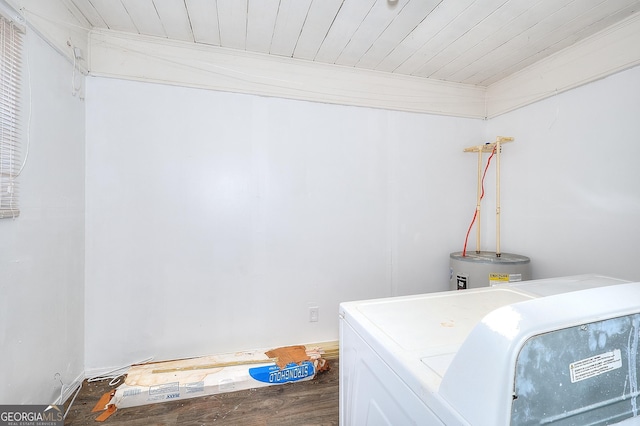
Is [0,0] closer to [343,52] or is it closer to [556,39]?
[343,52]

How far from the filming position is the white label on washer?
51 centimetres

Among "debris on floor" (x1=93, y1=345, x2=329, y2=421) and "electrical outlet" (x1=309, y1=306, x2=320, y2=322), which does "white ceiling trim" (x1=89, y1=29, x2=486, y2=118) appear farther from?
"debris on floor" (x1=93, y1=345, x2=329, y2=421)

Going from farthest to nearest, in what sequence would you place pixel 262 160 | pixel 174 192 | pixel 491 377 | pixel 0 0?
1. pixel 262 160
2. pixel 174 192
3. pixel 0 0
4. pixel 491 377

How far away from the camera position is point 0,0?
111 centimetres

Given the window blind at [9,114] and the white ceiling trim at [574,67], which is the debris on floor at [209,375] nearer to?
the window blind at [9,114]

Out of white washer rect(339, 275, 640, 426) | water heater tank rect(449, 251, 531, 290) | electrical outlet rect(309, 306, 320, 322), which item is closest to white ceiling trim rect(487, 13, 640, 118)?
water heater tank rect(449, 251, 531, 290)

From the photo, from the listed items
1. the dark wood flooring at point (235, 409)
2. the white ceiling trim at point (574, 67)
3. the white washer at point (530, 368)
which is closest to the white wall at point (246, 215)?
the dark wood flooring at point (235, 409)

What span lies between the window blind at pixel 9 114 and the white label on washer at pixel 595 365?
1882 millimetres

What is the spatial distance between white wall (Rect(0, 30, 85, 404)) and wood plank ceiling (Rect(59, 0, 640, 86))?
0.57 metres

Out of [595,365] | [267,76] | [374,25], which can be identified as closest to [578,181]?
[374,25]

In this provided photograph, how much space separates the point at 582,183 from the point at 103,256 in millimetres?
3192

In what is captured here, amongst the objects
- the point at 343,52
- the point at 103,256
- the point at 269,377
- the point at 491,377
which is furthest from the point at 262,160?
the point at 491,377

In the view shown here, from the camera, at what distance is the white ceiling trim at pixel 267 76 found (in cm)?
179

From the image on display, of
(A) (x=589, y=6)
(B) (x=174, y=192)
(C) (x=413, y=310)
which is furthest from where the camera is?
(B) (x=174, y=192)
